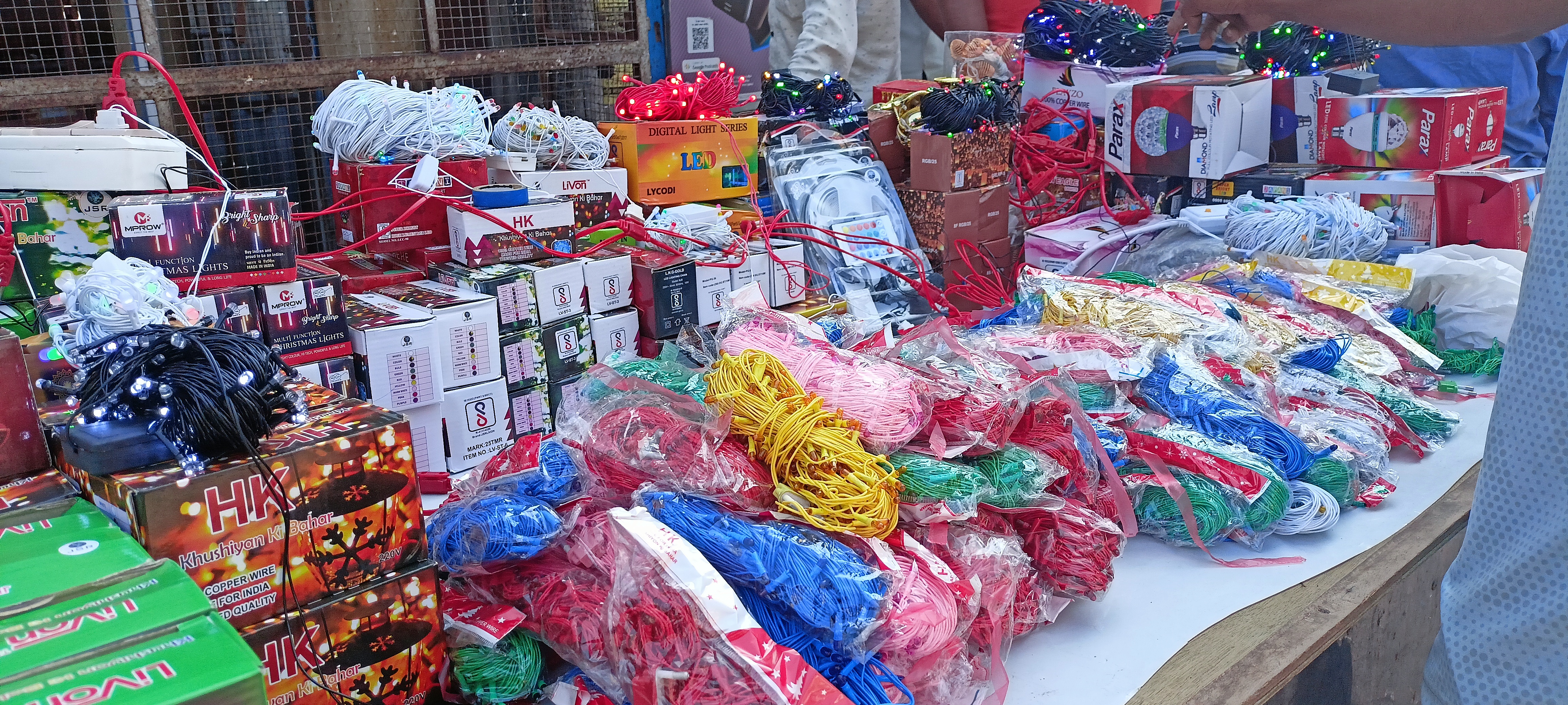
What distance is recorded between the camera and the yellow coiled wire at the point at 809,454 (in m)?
1.39

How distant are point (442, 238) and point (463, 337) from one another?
398 mm

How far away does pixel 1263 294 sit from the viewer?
272cm

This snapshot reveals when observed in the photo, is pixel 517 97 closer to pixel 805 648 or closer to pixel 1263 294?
pixel 1263 294

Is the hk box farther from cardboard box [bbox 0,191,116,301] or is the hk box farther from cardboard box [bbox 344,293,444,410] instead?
cardboard box [bbox 0,191,116,301]

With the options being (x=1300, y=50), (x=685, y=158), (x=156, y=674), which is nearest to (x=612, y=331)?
(x=685, y=158)

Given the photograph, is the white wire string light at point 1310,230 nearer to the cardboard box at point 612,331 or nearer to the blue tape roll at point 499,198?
the cardboard box at point 612,331

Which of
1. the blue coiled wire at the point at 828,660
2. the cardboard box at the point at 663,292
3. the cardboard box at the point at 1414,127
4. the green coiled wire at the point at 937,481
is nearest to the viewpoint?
the blue coiled wire at the point at 828,660

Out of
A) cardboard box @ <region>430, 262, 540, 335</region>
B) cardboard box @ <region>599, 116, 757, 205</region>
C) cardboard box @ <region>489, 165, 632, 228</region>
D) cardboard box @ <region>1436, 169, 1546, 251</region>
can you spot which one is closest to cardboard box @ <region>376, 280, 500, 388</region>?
cardboard box @ <region>430, 262, 540, 335</region>

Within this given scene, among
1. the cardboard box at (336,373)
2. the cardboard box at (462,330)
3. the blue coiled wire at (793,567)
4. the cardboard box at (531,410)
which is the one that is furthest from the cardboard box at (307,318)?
the blue coiled wire at (793,567)

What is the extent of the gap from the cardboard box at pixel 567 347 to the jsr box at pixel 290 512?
44.6 inches

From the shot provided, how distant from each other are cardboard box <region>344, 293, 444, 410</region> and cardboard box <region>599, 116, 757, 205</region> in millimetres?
1006

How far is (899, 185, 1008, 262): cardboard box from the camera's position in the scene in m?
3.49

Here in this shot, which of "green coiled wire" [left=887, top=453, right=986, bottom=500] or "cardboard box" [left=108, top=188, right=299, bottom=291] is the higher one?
"cardboard box" [left=108, top=188, right=299, bottom=291]

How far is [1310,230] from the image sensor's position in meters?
3.05
